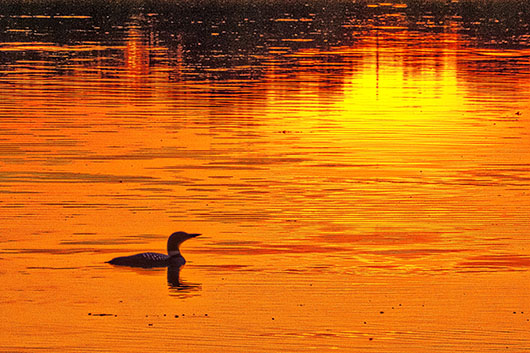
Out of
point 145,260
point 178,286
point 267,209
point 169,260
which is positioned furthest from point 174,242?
point 267,209

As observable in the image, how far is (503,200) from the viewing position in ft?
70.9

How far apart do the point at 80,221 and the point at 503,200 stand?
6.66 meters

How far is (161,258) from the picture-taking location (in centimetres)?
1678

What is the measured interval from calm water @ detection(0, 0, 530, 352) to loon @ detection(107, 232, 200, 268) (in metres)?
0.16

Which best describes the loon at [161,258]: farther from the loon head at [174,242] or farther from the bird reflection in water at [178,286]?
the bird reflection in water at [178,286]

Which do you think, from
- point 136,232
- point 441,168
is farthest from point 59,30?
point 136,232

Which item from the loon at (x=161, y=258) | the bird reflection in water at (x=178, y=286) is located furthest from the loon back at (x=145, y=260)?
the bird reflection in water at (x=178, y=286)

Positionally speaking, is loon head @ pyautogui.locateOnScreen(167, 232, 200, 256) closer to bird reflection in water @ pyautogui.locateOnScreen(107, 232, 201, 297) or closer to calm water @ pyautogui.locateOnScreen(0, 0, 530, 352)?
bird reflection in water @ pyautogui.locateOnScreen(107, 232, 201, 297)

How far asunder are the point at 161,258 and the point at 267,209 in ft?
13.2

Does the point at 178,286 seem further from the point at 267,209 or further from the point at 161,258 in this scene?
the point at 267,209

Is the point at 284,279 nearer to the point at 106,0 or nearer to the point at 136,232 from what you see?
the point at 136,232

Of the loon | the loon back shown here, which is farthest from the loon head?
the loon back

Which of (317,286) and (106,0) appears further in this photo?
(106,0)

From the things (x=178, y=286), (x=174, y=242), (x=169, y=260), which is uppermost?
(x=174, y=242)
